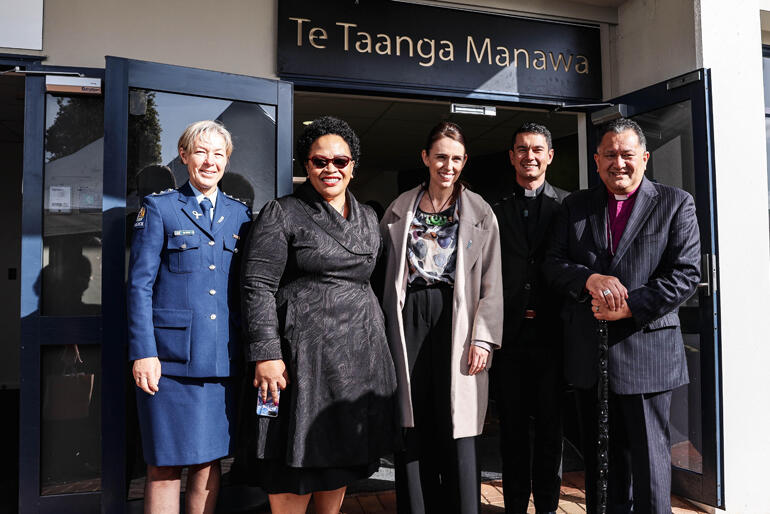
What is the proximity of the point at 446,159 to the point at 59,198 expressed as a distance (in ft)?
7.30


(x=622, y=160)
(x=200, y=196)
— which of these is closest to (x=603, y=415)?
(x=622, y=160)

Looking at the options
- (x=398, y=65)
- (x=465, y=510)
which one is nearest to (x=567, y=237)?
(x=465, y=510)

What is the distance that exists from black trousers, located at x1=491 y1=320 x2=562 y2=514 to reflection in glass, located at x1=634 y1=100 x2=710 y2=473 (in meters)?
1.10

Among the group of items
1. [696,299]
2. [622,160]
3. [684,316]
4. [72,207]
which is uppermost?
[622,160]

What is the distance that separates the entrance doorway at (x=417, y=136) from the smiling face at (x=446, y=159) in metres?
2.36

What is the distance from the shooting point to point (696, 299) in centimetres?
332

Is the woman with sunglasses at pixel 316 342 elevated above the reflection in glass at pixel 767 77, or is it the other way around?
the reflection in glass at pixel 767 77

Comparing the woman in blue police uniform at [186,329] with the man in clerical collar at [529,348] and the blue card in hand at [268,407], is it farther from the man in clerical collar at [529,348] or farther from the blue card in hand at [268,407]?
the man in clerical collar at [529,348]

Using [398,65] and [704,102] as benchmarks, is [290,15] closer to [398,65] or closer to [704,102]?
[398,65]

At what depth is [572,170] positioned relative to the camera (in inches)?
320

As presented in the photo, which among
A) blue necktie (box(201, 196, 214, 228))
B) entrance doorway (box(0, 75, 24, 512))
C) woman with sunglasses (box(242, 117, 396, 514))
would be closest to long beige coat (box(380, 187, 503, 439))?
woman with sunglasses (box(242, 117, 396, 514))

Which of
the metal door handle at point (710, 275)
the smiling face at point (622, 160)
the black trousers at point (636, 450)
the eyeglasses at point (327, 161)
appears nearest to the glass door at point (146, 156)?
the eyeglasses at point (327, 161)

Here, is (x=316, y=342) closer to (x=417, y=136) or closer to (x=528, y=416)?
(x=528, y=416)

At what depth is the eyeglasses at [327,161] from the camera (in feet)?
7.67
